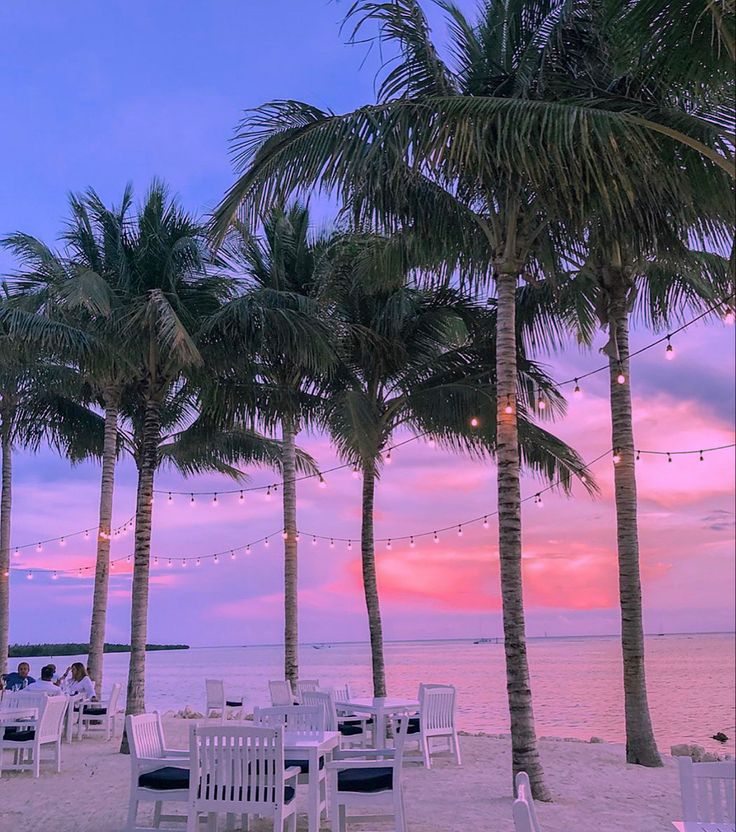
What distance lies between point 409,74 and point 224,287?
6.05 meters

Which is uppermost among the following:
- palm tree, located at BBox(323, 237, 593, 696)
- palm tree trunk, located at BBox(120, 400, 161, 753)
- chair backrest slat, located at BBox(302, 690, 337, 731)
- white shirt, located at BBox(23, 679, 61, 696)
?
palm tree, located at BBox(323, 237, 593, 696)

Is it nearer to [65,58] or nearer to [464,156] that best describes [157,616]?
[65,58]

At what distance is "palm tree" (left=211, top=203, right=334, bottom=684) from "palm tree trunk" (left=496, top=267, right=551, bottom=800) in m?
4.81

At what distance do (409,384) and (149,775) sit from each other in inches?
340

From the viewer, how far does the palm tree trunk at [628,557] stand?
10.2 m

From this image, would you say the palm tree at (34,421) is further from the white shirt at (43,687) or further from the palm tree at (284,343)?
the white shirt at (43,687)

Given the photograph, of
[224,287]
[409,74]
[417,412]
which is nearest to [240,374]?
[224,287]

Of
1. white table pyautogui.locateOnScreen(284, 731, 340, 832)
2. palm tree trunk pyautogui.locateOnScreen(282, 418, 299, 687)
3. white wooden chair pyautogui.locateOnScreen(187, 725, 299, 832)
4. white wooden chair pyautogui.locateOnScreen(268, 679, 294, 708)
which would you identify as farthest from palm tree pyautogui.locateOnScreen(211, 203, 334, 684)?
white wooden chair pyautogui.locateOnScreen(187, 725, 299, 832)

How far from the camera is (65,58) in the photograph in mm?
14242

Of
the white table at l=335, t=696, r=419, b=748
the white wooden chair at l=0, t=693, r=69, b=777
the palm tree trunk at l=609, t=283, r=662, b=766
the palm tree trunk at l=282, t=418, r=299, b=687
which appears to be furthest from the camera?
the palm tree trunk at l=282, t=418, r=299, b=687

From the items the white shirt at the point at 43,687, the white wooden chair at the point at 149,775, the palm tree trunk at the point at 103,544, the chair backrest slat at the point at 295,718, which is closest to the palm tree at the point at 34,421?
the palm tree trunk at the point at 103,544

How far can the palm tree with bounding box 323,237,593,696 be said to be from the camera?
13445mm

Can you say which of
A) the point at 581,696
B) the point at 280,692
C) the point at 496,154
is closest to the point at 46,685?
the point at 280,692

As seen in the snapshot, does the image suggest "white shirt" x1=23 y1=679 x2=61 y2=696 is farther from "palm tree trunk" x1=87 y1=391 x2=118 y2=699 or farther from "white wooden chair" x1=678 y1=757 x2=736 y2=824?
"white wooden chair" x1=678 y1=757 x2=736 y2=824
